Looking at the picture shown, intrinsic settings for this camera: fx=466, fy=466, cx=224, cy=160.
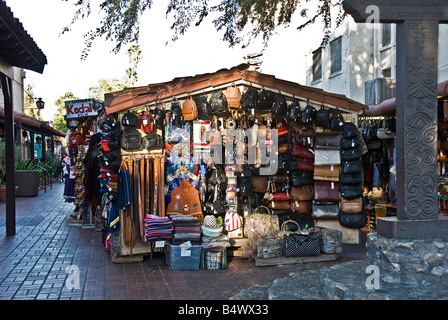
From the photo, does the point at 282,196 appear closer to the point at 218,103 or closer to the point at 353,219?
the point at 353,219

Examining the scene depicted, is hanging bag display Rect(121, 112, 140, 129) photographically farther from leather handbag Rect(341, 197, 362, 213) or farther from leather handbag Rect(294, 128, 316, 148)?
leather handbag Rect(341, 197, 362, 213)

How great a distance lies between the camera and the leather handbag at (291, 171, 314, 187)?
886cm

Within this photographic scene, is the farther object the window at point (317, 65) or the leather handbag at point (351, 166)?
the window at point (317, 65)

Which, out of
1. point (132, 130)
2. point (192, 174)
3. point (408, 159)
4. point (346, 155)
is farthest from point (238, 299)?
point (346, 155)

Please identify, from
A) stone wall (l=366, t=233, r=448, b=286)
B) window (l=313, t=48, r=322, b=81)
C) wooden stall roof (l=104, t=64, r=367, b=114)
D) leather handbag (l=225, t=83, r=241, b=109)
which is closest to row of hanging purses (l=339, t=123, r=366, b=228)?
wooden stall roof (l=104, t=64, r=367, b=114)

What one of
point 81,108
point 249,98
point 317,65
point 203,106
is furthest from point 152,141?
point 317,65

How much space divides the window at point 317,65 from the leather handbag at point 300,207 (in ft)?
52.7

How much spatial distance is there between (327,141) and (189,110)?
106 inches

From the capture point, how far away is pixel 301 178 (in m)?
8.89

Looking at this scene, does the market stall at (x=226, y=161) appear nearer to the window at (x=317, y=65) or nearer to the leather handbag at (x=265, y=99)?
the leather handbag at (x=265, y=99)

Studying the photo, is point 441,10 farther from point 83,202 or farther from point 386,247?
point 83,202

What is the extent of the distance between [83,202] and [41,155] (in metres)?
20.3

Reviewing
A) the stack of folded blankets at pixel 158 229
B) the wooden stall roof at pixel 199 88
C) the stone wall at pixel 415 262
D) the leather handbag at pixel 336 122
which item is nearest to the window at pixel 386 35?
the leather handbag at pixel 336 122

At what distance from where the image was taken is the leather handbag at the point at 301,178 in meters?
8.86
